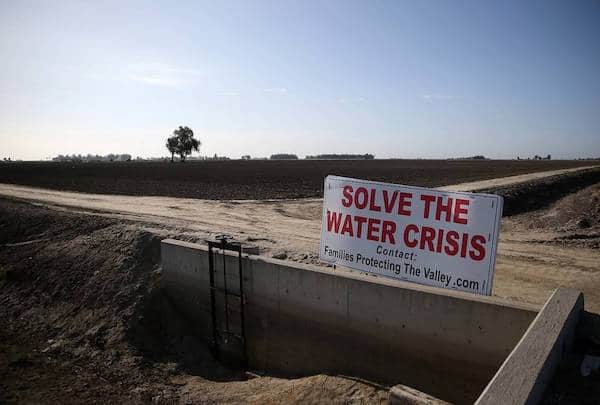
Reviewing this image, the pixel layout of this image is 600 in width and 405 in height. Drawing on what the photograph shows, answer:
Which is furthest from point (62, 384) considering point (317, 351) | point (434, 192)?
point (434, 192)

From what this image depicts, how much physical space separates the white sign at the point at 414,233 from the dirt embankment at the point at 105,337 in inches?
81.2

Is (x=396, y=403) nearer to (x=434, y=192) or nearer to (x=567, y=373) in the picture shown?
(x=567, y=373)

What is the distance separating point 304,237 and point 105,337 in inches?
238

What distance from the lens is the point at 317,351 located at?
750 cm

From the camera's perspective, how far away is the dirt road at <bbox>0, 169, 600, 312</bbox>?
28.1 feet

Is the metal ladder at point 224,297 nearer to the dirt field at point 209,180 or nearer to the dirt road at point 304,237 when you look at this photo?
the dirt road at point 304,237

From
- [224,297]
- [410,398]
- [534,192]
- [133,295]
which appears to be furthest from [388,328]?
[534,192]

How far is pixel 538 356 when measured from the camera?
384 centimetres

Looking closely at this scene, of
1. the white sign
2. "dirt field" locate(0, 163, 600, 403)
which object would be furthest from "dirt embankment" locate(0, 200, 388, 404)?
the white sign

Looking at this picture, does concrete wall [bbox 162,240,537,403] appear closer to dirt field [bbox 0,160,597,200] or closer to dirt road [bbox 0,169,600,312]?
dirt road [bbox 0,169,600,312]

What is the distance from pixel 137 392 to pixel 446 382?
5.50 meters

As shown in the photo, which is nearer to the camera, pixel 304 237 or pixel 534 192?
pixel 304 237

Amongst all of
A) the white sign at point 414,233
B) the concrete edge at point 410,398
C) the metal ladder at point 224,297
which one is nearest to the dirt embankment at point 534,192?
the white sign at point 414,233

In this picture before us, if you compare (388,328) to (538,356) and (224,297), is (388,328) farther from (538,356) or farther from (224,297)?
(224,297)
